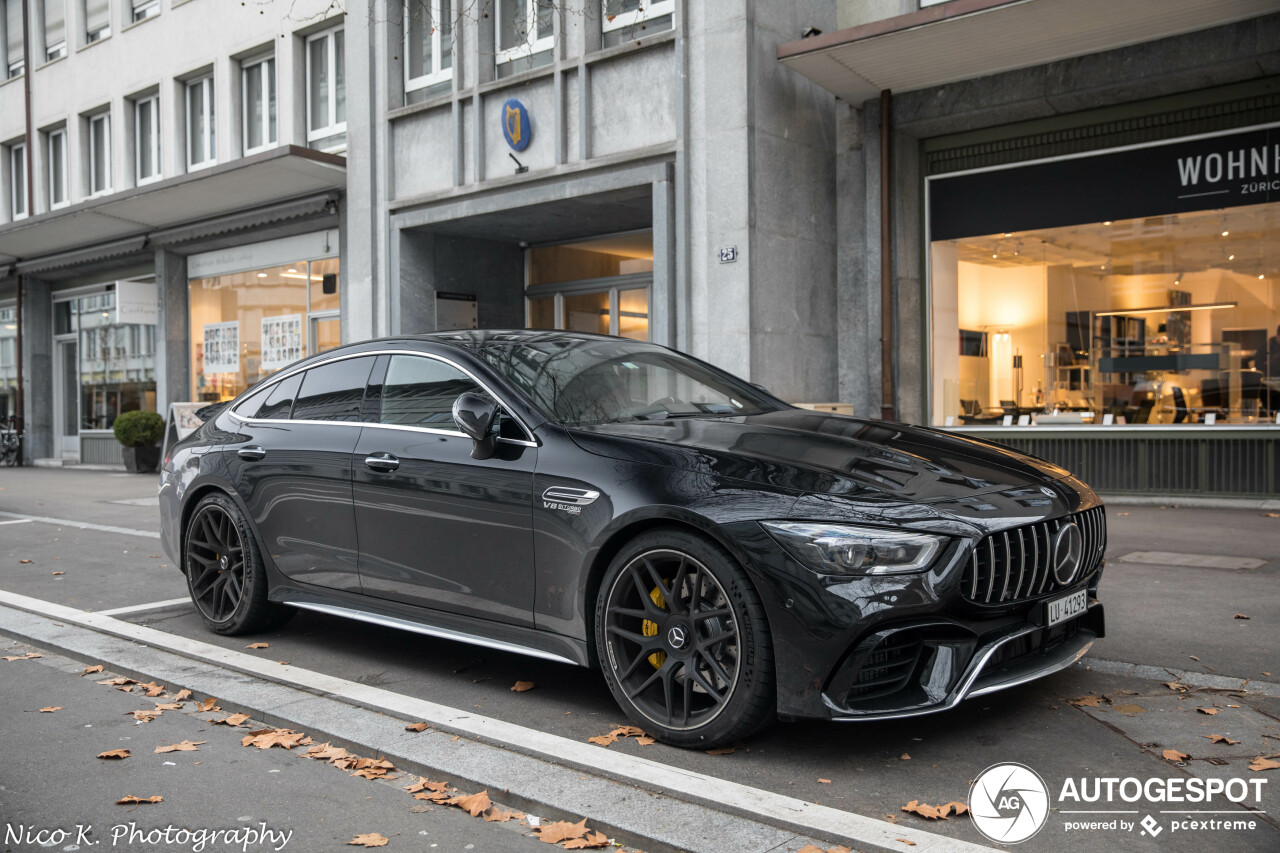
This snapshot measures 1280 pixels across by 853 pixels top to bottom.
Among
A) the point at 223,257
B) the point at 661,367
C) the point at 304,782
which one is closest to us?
the point at 304,782

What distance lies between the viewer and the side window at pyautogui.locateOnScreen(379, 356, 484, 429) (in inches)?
201

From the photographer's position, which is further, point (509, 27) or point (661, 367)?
point (509, 27)

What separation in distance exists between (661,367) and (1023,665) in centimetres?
222

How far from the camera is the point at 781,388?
1278cm

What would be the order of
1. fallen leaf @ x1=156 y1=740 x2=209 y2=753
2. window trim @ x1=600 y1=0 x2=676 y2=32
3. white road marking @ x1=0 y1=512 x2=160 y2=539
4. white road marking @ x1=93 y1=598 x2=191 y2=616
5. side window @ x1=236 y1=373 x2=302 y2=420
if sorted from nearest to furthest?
fallen leaf @ x1=156 y1=740 x2=209 y2=753, side window @ x1=236 y1=373 x2=302 y2=420, white road marking @ x1=93 y1=598 x2=191 y2=616, white road marking @ x1=0 y1=512 x2=160 y2=539, window trim @ x1=600 y1=0 x2=676 y2=32

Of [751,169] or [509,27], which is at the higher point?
[509,27]

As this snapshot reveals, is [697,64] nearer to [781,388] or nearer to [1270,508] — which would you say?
[781,388]

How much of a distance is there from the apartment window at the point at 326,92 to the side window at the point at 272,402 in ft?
41.4

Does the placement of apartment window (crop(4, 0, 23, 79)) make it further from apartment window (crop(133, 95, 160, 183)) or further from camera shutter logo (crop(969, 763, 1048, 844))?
camera shutter logo (crop(969, 763, 1048, 844))

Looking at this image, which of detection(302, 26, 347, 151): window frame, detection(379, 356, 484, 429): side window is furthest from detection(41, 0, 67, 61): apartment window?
detection(379, 356, 484, 429): side window

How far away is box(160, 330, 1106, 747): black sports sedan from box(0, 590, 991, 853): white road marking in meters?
0.25

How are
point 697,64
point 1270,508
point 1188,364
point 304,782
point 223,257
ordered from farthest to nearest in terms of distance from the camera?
point 223,257, point 697,64, point 1188,364, point 1270,508, point 304,782

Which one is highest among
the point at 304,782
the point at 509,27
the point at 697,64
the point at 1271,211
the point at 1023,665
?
the point at 509,27

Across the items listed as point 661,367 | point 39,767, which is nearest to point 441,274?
point 661,367
